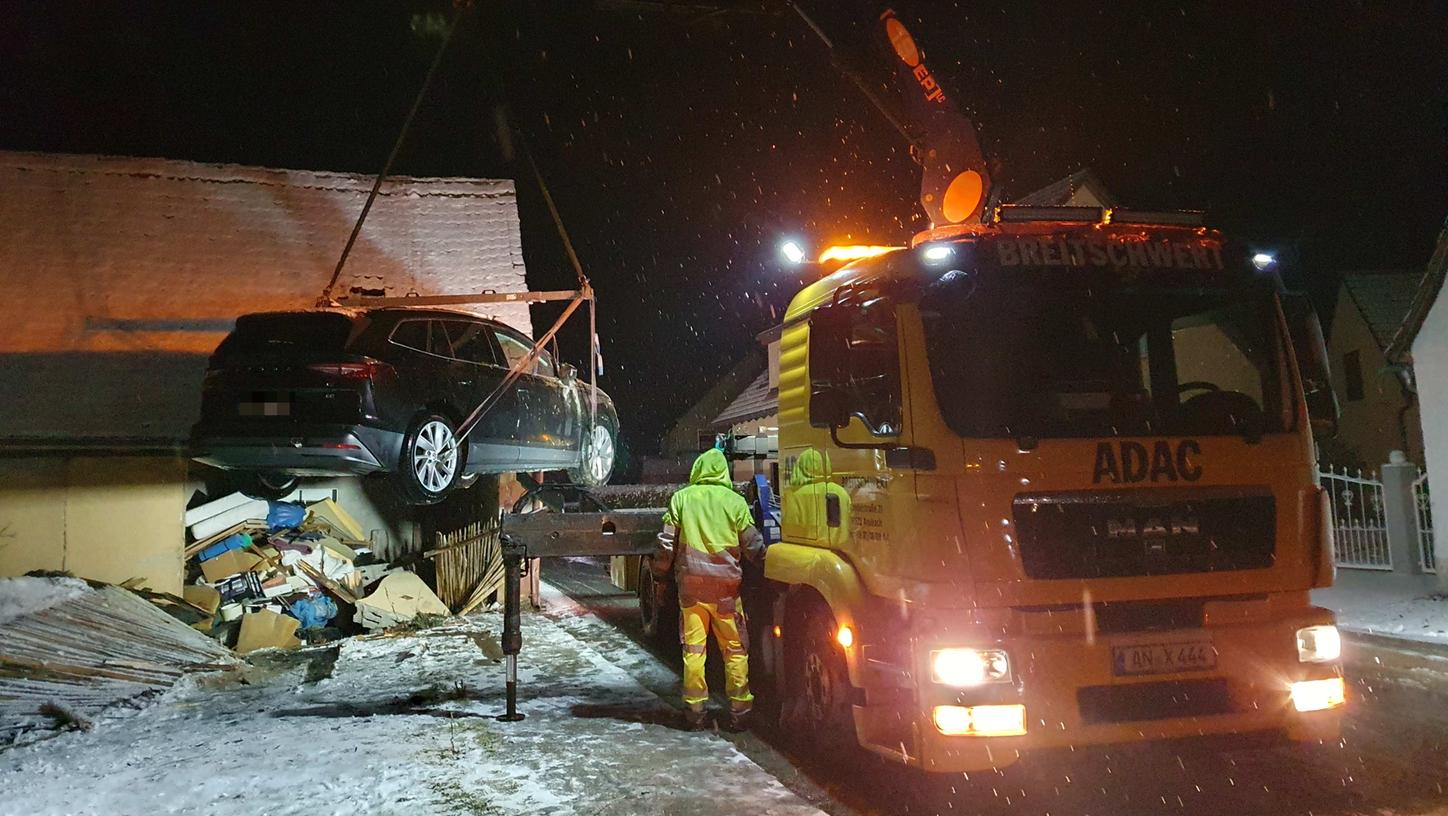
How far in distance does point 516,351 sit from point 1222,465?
21.8 ft

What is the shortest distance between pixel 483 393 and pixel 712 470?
2950 mm

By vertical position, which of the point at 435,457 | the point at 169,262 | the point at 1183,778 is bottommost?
the point at 1183,778

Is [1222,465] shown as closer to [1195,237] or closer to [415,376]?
[1195,237]

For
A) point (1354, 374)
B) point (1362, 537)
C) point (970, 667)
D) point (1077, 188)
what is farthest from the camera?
point (1354, 374)

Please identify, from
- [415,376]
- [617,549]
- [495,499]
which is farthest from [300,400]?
[495,499]

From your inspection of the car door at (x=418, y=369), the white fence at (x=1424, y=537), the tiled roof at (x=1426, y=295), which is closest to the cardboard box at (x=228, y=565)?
the car door at (x=418, y=369)

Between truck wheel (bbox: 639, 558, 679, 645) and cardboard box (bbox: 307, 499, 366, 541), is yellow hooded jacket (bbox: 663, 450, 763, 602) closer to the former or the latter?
truck wheel (bbox: 639, 558, 679, 645)

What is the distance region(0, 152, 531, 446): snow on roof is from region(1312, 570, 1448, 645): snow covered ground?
10.2 m

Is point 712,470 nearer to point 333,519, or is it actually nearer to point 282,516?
point 282,516

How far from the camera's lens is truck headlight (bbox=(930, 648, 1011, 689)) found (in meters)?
3.87

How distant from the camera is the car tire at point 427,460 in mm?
7133

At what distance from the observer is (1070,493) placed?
4.09 m

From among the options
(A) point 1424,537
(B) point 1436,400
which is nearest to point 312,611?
(A) point 1424,537

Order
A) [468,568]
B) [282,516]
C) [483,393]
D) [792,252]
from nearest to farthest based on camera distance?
[792,252], [483,393], [282,516], [468,568]
